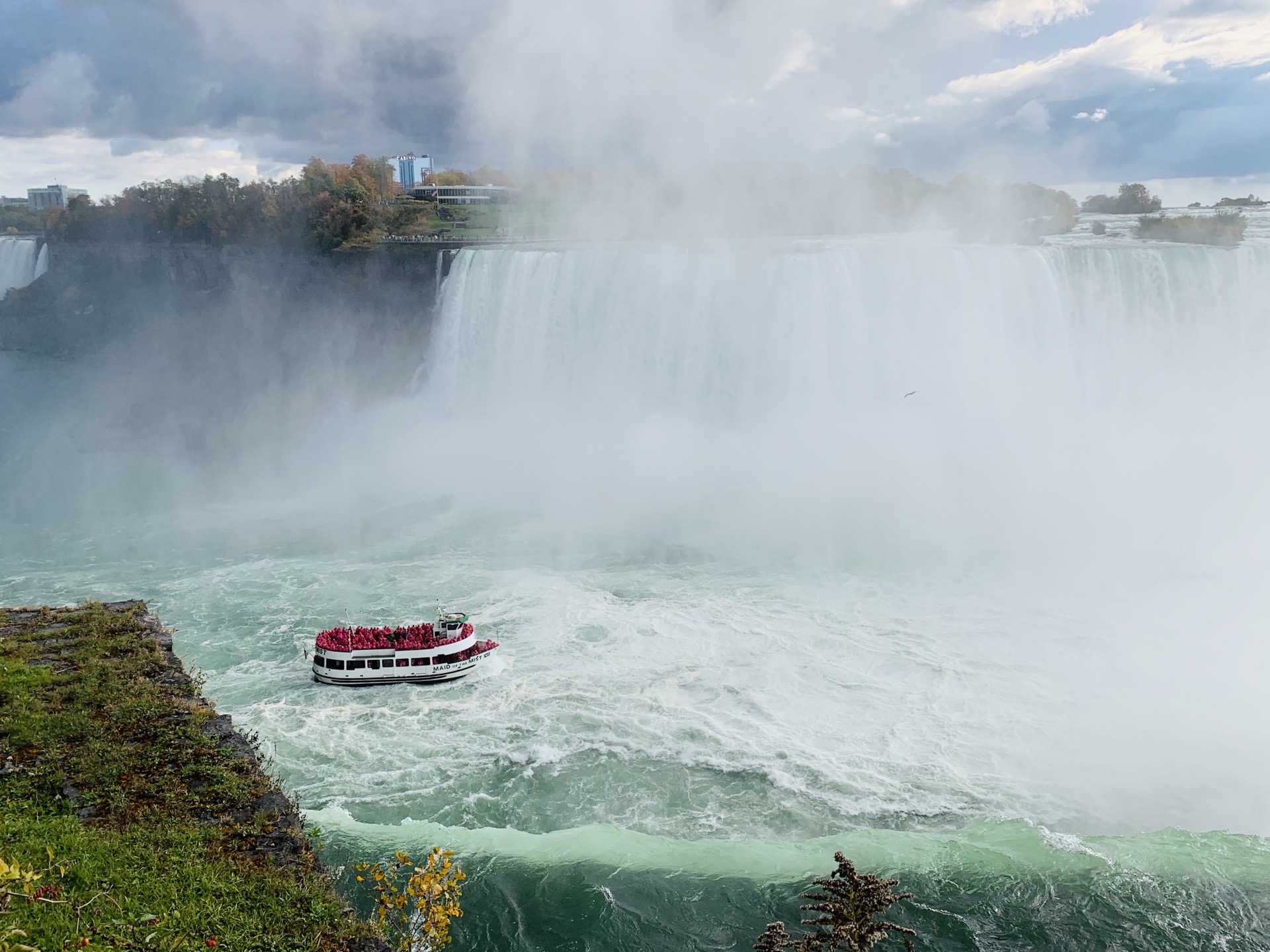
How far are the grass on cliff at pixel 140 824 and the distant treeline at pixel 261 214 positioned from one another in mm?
32873

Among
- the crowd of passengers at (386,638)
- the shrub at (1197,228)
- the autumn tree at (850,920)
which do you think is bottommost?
the crowd of passengers at (386,638)

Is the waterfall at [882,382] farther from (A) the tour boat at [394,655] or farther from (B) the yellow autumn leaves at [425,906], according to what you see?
(B) the yellow autumn leaves at [425,906]

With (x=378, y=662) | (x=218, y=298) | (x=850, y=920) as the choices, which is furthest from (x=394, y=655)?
(x=218, y=298)

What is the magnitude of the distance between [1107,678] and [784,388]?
15.5 metres

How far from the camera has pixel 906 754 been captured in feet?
41.5

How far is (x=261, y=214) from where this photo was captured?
45250 mm

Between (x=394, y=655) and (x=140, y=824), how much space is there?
7.52m

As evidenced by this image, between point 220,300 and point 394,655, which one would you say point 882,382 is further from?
point 220,300

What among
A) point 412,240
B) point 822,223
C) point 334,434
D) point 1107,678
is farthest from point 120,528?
point 822,223

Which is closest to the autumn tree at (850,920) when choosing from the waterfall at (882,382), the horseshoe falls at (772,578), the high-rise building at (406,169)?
the horseshoe falls at (772,578)

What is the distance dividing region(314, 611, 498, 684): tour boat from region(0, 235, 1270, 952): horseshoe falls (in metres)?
0.36

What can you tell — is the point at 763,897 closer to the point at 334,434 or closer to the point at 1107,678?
the point at 1107,678

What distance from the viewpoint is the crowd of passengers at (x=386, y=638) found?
15156mm

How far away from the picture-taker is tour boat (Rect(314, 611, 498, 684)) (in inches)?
594
